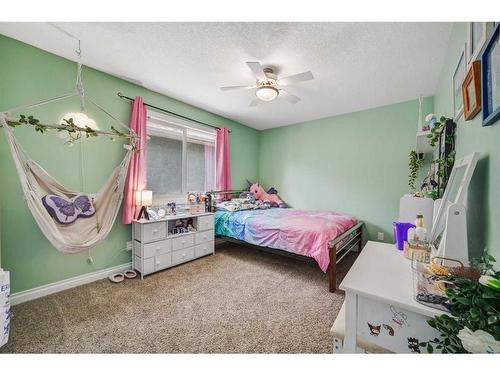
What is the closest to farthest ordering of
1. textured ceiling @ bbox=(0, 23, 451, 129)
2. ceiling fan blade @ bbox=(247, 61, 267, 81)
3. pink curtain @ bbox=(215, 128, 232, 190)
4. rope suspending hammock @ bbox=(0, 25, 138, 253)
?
rope suspending hammock @ bbox=(0, 25, 138, 253), textured ceiling @ bbox=(0, 23, 451, 129), ceiling fan blade @ bbox=(247, 61, 267, 81), pink curtain @ bbox=(215, 128, 232, 190)

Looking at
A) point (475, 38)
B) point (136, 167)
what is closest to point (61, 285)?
point (136, 167)

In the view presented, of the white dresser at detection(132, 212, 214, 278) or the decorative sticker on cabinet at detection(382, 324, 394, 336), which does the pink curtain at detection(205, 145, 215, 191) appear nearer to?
the white dresser at detection(132, 212, 214, 278)

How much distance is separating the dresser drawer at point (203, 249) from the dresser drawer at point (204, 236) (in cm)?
6

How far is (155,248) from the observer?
262 cm

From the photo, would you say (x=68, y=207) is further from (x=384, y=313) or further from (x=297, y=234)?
(x=384, y=313)

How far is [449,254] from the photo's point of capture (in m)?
0.87

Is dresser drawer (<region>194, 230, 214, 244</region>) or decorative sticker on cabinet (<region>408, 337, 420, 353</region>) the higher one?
decorative sticker on cabinet (<region>408, 337, 420, 353</region>)

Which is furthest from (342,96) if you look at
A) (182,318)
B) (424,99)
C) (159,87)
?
(182,318)

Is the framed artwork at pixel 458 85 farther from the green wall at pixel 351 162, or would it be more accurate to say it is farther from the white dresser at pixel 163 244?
the white dresser at pixel 163 244

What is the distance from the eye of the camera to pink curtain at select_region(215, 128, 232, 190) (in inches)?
156

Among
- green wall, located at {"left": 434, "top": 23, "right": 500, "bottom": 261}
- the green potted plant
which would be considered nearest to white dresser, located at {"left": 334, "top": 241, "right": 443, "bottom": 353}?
the green potted plant

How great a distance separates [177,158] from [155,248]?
157 centimetres

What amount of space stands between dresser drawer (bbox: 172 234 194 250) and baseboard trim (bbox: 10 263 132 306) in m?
0.67
